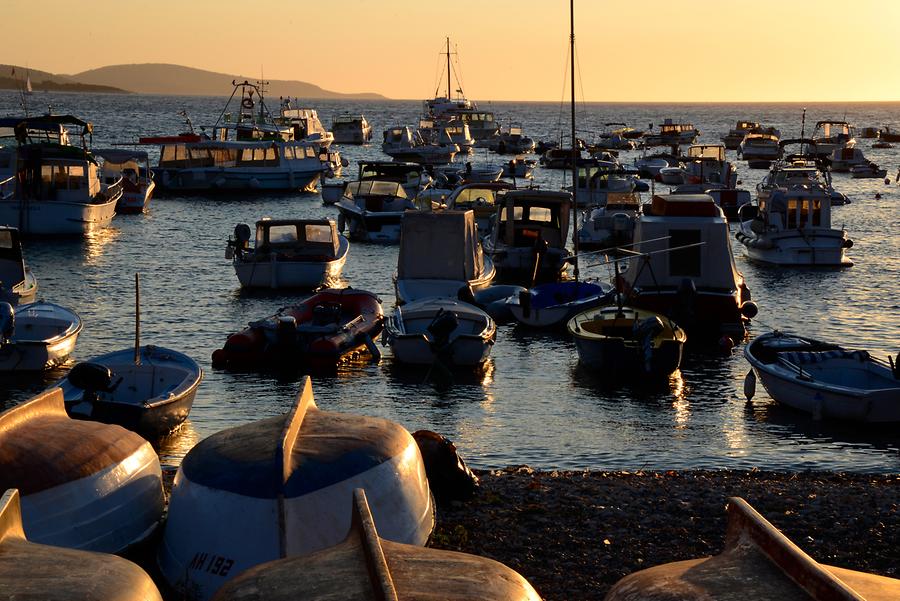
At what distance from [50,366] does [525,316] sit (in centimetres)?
1120

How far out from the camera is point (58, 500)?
1199 cm

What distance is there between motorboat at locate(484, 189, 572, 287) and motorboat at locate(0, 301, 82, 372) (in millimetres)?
14962

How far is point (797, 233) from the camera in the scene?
136ft

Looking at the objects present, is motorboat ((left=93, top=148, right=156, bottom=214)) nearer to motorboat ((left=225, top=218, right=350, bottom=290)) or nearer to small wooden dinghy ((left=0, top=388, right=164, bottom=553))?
motorboat ((left=225, top=218, right=350, bottom=290))

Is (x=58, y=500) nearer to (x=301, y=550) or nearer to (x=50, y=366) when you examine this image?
(x=301, y=550)

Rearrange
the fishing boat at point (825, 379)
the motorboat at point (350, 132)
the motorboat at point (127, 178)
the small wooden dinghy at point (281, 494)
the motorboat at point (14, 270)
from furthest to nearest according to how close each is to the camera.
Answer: the motorboat at point (350, 132), the motorboat at point (127, 178), the motorboat at point (14, 270), the fishing boat at point (825, 379), the small wooden dinghy at point (281, 494)

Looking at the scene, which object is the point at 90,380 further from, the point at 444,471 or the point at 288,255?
the point at 288,255

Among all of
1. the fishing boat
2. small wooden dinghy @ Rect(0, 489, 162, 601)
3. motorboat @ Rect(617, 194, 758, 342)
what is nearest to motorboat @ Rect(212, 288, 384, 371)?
motorboat @ Rect(617, 194, 758, 342)

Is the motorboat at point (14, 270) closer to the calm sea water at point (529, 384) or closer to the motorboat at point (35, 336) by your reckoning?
the calm sea water at point (529, 384)

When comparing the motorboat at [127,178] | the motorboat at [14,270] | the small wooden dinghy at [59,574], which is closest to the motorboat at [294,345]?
the motorboat at [14,270]

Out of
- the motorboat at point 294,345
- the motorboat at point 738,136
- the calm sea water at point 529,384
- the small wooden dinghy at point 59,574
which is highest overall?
the motorboat at point 738,136

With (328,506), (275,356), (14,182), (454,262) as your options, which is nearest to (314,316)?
(275,356)

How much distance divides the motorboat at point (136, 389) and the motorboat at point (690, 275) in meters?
12.1

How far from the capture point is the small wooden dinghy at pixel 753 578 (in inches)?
288
